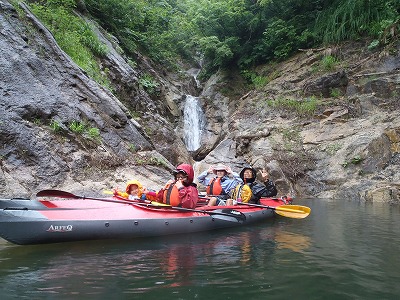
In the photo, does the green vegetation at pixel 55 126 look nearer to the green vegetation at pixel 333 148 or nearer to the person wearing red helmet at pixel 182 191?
the person wearing red helmet at pixel 182 191

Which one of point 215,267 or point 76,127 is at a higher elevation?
point 76,127

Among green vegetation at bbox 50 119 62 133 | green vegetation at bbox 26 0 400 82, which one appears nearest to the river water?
green vegetation at bbox 50 119 62 133

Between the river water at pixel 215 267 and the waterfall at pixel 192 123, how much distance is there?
11.2 metres

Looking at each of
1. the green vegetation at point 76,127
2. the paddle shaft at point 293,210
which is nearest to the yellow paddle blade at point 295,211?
the paddle shaft at point 293,210

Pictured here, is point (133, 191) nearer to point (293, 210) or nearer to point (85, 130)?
point (293, 210)

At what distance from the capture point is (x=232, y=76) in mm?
19391

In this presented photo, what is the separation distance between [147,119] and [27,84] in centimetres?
492

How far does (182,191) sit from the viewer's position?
5.60 metres

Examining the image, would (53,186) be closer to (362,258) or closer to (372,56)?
(362,258)

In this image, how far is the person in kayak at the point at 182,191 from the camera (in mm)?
5570

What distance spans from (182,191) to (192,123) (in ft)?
38.9

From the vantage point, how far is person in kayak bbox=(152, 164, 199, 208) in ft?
18.3

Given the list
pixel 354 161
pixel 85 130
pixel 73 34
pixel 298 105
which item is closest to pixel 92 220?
pixel 85 130

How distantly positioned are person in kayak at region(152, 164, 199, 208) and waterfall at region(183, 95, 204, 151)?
1093 cm
